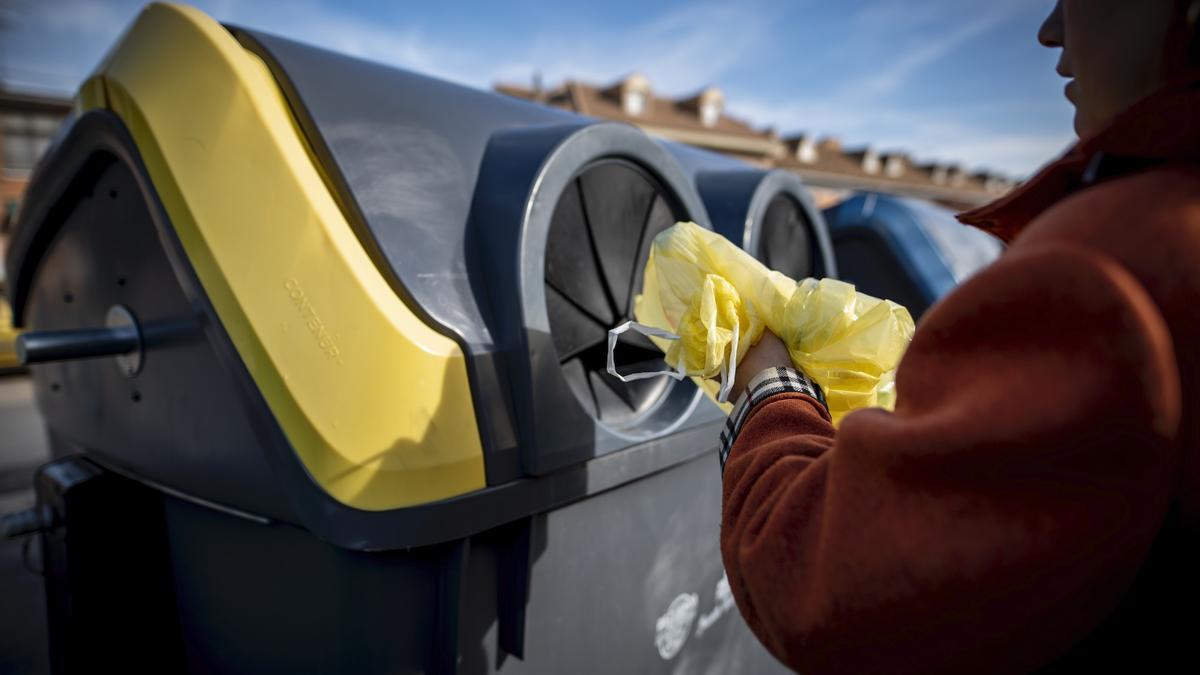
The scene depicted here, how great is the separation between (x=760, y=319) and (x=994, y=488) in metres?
0.42

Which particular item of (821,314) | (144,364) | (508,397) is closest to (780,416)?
(821,314)

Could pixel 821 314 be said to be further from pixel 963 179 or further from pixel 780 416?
pixel 963 179

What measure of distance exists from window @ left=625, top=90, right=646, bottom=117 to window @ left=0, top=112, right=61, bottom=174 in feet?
58.1

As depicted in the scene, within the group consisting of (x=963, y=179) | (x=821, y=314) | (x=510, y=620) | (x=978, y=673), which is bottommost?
(x=510, y=620)

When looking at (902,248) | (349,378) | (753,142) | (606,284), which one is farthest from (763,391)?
(753,142)

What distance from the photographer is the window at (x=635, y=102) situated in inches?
861

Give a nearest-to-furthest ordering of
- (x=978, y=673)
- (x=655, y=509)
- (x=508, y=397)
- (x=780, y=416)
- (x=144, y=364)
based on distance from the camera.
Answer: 1. (x=978, y=673)
2. (x=780, y=416)
3. (x=508, y=397)
4. (x=144, y=364)
5. (x=655, y=509)

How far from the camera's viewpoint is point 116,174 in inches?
53.2

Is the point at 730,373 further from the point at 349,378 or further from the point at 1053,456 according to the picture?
the point at 349,378

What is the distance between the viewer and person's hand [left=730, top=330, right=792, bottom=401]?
86 centimetres

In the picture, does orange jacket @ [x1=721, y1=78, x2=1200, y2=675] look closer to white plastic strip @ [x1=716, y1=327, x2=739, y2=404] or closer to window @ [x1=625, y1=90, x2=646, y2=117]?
white plastic strip @ [x1=716, y1=327, x2=739, y2=404]

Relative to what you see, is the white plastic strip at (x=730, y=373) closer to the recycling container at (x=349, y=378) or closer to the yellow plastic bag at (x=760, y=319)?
the yellow plastic bag at (x=760, y=319)

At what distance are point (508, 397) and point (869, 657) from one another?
0.71 meters

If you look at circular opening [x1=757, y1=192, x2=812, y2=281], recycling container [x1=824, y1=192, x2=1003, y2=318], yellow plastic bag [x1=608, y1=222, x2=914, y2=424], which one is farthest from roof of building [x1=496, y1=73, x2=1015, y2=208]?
yellow plastic bag [x1=608, y1=222, x2=914, y2=424]
